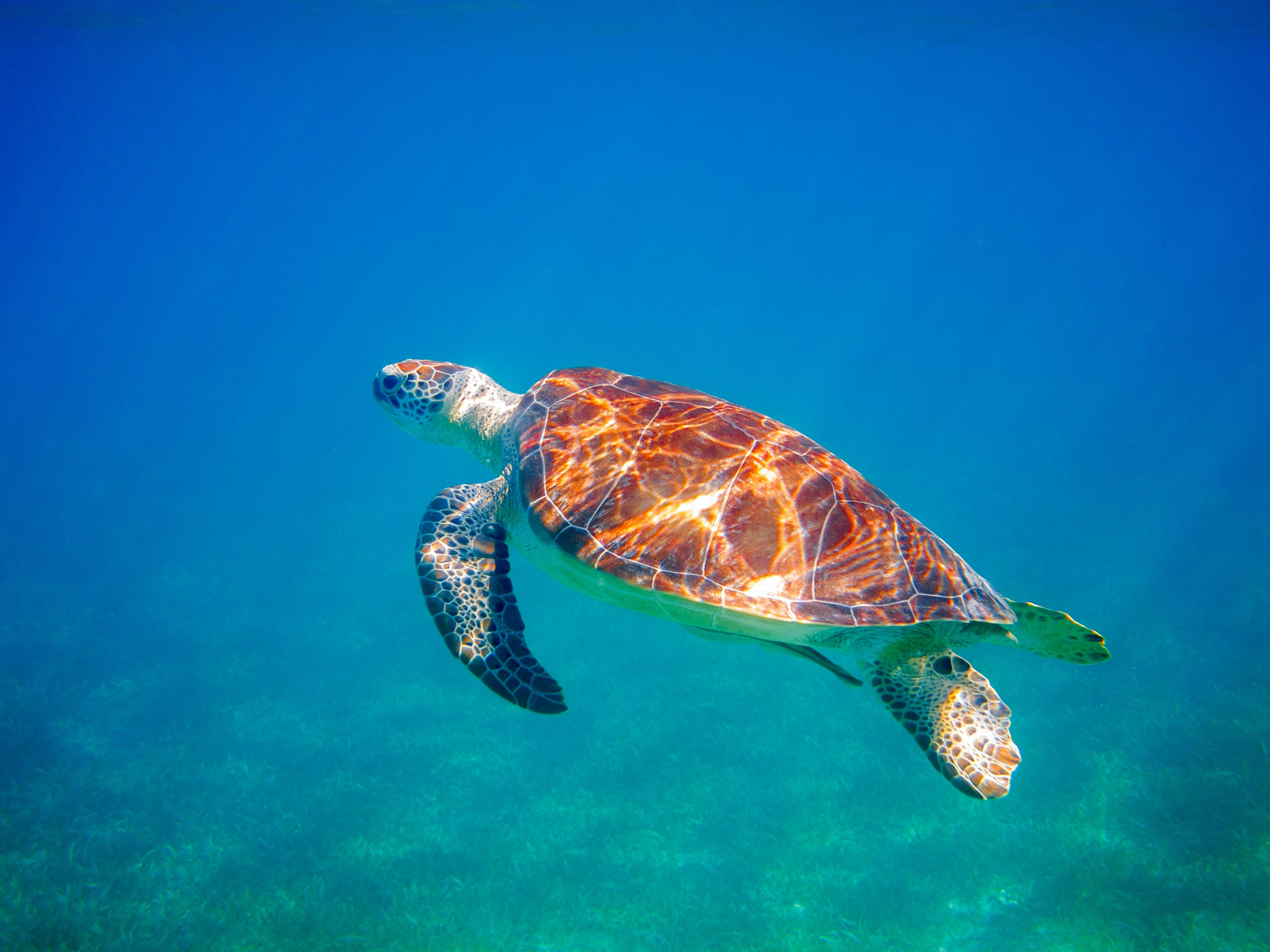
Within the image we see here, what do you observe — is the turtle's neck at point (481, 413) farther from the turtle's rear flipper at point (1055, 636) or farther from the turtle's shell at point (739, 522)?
the turtle's rear flipper at point (1055, 636)

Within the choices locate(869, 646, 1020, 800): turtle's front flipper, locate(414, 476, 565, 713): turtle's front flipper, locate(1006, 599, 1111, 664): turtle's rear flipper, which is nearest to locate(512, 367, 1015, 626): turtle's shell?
locate(1006, 599, 1111, 664): turtle's rear flipper

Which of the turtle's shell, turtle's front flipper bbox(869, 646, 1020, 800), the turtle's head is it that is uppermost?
the turtle's shell

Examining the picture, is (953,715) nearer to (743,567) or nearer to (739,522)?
(743,567)

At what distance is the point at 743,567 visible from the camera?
9.46 feet

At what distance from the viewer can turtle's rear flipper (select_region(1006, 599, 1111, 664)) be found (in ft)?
9.89

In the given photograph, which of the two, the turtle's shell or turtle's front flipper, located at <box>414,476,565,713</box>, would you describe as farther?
turtle's front flipper, located at <box>414,476,565,713</box>

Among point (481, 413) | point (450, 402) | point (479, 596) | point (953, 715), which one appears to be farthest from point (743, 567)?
point (450, 402)

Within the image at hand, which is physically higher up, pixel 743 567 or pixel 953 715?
pixel 743 567

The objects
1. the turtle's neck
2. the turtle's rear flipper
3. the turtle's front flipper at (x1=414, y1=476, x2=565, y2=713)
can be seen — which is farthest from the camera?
→ the turtle's neck

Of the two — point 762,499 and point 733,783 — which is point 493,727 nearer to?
point 733,783

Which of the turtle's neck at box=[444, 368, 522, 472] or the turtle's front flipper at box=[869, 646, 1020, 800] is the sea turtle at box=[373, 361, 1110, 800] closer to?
the turtle's front flipper at box=[869, 646, 1020, 800]

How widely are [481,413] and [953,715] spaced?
168 inches

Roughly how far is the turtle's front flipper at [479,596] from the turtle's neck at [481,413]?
2.71 ft

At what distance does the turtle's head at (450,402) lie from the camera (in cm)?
528
